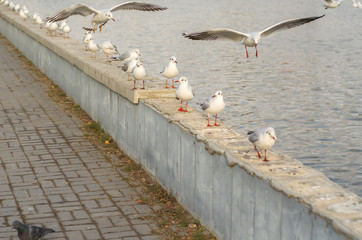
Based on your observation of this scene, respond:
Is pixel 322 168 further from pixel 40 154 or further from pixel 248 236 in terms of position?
pixel 248 236

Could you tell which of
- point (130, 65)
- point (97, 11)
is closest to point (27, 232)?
point (130, 65)

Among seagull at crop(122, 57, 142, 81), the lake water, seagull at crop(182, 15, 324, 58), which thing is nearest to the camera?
seagull at crop(182, 15, 324, 58)

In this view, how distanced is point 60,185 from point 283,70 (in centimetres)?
1685

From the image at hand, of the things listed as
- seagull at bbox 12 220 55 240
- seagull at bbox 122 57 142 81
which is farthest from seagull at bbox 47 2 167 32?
seagull at bbox 12 220 55 240

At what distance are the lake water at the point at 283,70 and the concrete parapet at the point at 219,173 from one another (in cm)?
478

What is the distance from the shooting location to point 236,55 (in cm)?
2719

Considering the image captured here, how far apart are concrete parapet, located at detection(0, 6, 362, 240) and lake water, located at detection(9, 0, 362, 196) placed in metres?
4.78

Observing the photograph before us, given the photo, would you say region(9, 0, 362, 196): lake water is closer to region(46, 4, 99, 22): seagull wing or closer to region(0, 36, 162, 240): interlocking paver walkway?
region(0, 36, 162, 240): interlocking paver walkway

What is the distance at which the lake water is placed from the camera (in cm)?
1495

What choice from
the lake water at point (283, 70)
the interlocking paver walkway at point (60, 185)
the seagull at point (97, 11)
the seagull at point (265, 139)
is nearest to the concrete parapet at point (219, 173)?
the seagull at point (265, 139)

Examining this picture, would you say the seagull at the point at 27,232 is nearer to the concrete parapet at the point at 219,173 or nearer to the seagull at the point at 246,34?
the concrete parapet at the point at 219,173

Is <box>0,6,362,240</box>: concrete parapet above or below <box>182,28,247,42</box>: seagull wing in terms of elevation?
below

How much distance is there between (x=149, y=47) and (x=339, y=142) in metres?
15.7

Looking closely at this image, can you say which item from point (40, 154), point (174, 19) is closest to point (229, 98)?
point (40, 154)
